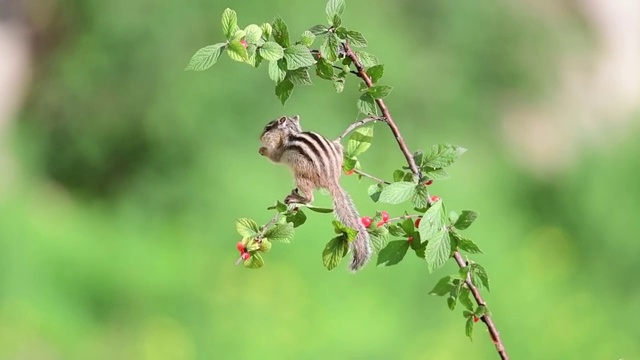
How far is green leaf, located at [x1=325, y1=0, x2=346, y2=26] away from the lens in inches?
36.3

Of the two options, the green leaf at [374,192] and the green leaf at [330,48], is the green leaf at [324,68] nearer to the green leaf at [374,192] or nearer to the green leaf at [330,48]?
the green leaf at [330,48]

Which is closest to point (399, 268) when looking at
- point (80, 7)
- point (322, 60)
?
point (80, 7)

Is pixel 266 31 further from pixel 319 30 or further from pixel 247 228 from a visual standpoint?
pixel 247 228

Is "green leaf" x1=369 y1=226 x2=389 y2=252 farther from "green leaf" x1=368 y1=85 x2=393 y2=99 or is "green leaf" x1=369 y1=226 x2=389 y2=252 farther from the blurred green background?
the blurred green background

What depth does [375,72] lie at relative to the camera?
→ 94 cm

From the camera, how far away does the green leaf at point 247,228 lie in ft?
2.99

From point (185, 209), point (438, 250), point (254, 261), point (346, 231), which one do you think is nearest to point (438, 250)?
point (438, 250)

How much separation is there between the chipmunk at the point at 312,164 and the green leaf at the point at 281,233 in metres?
0.11

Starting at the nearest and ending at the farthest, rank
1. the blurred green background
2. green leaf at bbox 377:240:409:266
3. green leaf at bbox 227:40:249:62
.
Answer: green leaf at bbox 227:40:249:62 < green leaf at bbox 377:240:409:266 < the blurred green background

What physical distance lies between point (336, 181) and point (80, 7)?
4.64ft

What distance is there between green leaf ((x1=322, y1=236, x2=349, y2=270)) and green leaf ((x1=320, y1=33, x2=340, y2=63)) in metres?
0.20

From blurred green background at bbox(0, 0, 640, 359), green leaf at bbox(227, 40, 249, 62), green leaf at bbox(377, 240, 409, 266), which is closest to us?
green leaf at bbox(227, 40, 249, 62)

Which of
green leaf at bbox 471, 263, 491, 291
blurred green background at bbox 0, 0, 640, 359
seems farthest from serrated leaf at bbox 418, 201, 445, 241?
blurred green background at bbox 0, 0, 640, 359

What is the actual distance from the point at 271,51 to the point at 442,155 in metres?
0.22
